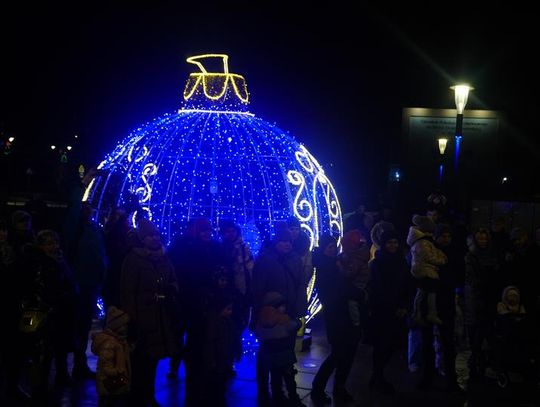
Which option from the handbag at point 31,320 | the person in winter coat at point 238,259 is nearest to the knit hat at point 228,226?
the person in winter coat at point 238,259

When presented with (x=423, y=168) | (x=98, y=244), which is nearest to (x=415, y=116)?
(x=423, y=168)

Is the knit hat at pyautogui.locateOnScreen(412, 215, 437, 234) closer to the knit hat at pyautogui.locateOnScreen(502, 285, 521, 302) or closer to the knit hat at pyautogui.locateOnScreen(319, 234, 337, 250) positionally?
the knit hat at pyautogui.locateOnScreen(502, 285, 521, 302)

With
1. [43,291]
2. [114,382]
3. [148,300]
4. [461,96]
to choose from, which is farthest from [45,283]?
[461,96]

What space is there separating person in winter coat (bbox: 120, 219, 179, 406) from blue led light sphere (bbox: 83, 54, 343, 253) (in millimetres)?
2484

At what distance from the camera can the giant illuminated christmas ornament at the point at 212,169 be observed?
8.88 m

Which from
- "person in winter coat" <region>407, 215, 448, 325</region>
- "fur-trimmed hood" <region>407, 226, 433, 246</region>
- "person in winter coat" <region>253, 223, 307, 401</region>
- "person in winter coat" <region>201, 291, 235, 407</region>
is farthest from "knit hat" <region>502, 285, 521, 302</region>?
"person in winter coat" <region>201, 291, 235, 407</region>

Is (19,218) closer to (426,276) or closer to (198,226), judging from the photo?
(198,226)

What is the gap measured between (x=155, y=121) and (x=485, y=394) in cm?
541

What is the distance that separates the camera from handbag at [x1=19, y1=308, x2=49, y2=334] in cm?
605

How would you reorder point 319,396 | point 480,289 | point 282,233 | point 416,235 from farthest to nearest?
point 480,289 < point 416,235 < point 319,396 < point 282,233

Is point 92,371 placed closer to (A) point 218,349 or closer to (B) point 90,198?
(A) point 218,349

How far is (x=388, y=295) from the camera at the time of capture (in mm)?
7289

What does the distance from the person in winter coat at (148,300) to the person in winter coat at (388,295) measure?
7.53ft

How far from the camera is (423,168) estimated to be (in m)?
25.8
